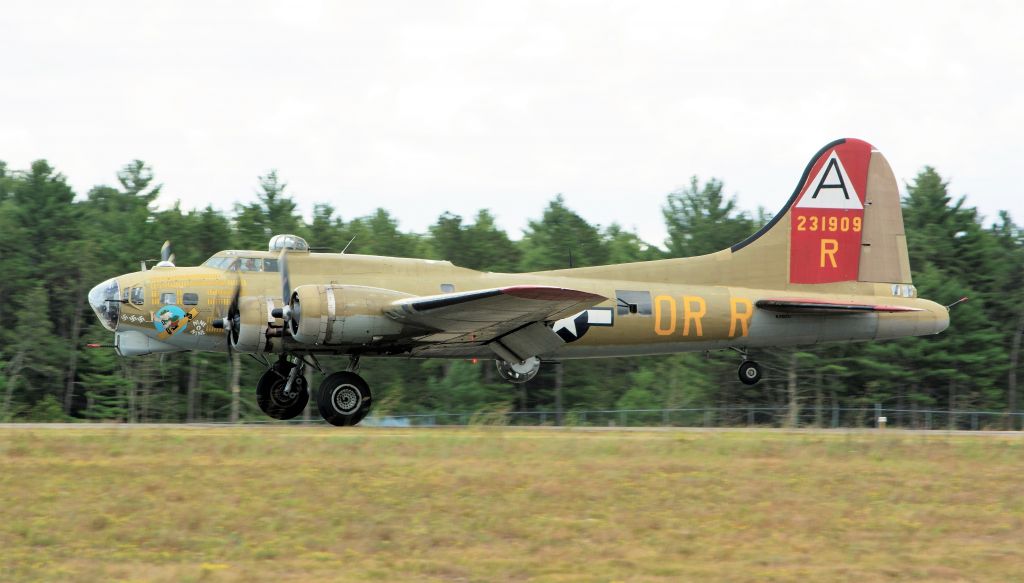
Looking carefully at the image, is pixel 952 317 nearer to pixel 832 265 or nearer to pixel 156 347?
pixel 832 265

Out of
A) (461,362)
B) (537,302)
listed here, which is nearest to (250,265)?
(537,302)

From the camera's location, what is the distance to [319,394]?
69.9ft

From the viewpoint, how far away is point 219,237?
188 feet

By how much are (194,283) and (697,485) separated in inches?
430

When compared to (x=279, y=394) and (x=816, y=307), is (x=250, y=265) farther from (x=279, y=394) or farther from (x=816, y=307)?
(x=816, y=307)

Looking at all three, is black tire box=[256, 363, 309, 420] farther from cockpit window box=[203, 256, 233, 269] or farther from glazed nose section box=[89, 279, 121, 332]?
glazed nose section box=[89, 279, 121, 332]

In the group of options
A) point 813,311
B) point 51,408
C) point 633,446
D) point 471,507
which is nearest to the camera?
point 471,507

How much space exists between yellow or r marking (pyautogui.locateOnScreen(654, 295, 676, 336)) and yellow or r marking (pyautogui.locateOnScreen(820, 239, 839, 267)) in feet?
13.6

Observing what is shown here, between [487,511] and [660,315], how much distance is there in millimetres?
11234

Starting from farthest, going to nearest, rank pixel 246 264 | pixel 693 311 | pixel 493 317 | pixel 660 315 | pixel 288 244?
pixel 693 311
pixel 660 315
pixel 288 244
pixel 246 264
pixel 493 317

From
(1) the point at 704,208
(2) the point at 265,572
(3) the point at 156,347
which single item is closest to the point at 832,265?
(3) the point at 156,347

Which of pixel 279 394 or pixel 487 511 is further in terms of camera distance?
pixel 279 394

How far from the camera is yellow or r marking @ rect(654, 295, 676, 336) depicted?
80.0ft

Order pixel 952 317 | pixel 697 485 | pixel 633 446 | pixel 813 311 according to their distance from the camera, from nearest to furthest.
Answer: pixel 697 485 < pixel 633 446 < pixel 813 311 < pixel 952 317
